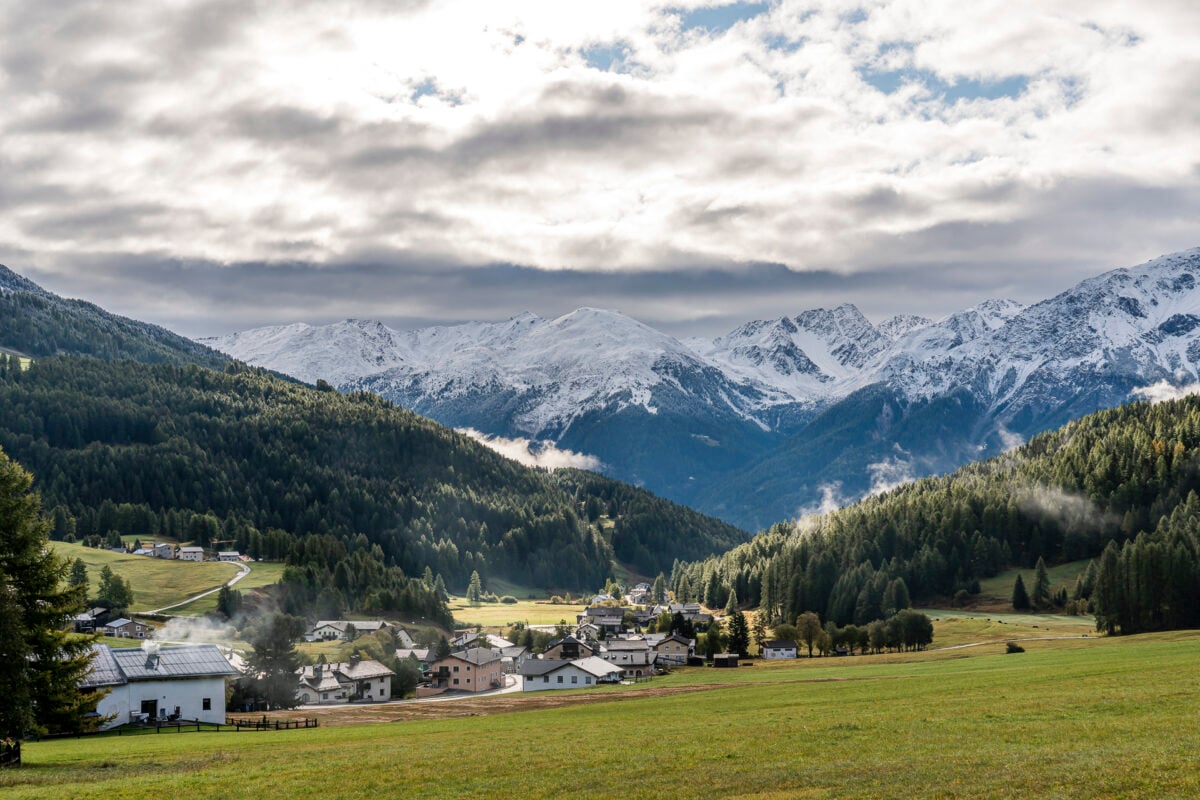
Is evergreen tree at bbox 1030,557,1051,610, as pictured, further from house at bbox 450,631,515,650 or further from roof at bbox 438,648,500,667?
roof at bbox 438,648,500,667

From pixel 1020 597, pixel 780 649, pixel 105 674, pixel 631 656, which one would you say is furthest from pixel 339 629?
pixel 1020 597

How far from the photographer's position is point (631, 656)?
487 ft

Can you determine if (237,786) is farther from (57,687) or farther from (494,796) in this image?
(57,687)

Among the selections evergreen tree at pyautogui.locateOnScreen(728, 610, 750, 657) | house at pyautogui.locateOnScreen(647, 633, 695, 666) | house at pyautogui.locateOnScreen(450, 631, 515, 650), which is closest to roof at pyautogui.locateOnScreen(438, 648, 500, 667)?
house at pyautogui.locateOnScreen(450, 631, 515, 650)

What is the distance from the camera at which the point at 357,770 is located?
3997 centimetres

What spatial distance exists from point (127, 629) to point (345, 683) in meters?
44.8

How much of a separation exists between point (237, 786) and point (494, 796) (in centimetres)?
949

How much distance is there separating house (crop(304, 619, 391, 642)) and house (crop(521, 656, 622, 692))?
46.9 metres

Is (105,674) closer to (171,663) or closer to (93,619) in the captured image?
(171,663)

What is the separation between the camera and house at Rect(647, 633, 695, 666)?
15875 centimetres

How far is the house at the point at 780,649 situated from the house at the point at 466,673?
126 feet

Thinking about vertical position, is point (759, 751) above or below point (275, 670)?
above

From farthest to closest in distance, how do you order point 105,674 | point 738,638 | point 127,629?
point 738,638 → point 127,629 → point 105,674

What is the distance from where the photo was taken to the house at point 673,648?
521ft
